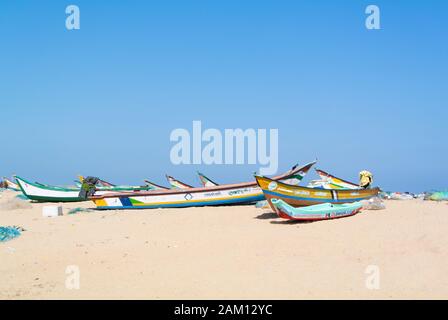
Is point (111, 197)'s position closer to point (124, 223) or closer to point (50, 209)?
point (50, 209)

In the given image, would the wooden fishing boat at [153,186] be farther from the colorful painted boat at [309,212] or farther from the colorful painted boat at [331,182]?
the colorful painted boat at [309,212]

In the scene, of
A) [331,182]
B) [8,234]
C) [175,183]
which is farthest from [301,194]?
[175,183]

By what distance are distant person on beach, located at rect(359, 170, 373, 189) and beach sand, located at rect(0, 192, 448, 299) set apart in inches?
121

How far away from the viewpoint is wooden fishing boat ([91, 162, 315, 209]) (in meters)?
19.6

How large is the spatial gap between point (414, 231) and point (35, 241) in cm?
940

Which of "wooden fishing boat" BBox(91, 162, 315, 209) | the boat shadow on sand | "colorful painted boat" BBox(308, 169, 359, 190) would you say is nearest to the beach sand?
the boat shadow on sand

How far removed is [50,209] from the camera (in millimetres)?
17719

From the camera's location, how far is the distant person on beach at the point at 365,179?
56.7 feet

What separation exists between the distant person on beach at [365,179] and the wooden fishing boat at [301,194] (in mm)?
1443

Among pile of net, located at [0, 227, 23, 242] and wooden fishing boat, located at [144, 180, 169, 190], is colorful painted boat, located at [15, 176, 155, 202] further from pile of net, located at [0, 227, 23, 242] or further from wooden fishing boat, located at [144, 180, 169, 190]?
pile of net, located at [0, 227, 23, 242]

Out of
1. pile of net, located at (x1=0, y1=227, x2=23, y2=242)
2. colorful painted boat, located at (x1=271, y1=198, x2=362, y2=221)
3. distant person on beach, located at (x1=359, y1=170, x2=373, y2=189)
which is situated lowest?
pile of net, located at (x1=0, y1=227, x2=23, y2=242)

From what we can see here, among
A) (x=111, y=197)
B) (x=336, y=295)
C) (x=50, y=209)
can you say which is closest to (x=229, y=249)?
(x=336, y=295)

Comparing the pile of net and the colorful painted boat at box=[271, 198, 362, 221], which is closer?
the pile of net

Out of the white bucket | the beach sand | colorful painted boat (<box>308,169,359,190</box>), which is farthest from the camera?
colorful painted boat (<box>308,169,359,190</box>)
